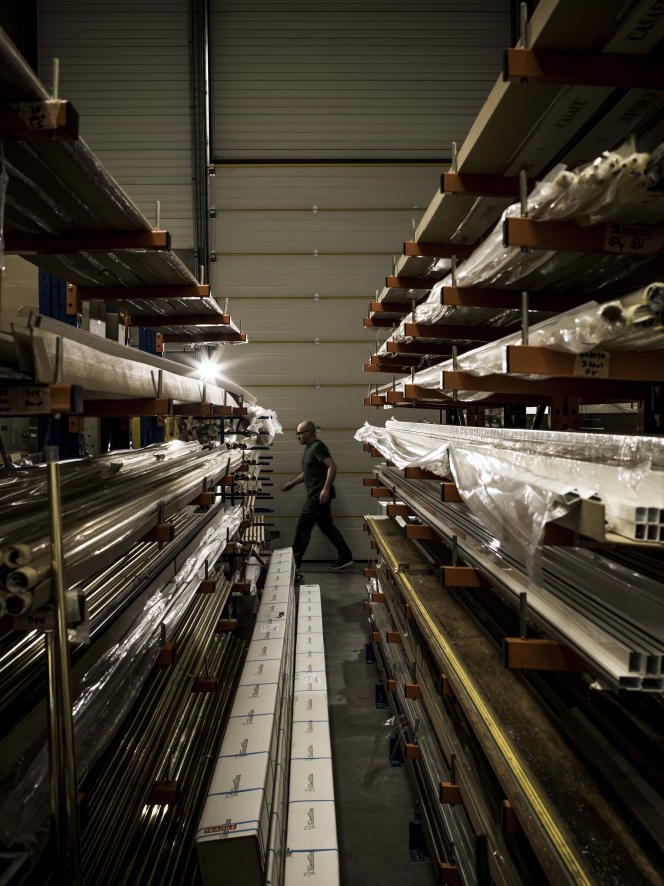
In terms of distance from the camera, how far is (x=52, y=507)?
4.11 feet

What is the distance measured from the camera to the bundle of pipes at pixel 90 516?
1185 mm

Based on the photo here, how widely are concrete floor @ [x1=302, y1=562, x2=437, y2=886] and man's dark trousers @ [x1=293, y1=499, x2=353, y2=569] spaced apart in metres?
1.95

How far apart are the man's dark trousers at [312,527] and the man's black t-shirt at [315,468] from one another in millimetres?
149

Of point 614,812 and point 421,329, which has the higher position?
point 421,329

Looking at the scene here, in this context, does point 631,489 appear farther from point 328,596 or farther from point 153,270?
point 328,596

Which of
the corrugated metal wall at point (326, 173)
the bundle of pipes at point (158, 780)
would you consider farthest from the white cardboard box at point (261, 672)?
the corrugated metal wall at point (326, 173)

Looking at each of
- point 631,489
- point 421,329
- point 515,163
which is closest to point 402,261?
point 421,329

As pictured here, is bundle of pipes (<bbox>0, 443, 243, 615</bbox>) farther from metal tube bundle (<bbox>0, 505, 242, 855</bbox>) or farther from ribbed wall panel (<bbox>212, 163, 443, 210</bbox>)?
ribbed wall panel (<bbox>212, 163, 443, 210</bbox>)

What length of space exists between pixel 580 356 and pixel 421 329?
2.02 metres

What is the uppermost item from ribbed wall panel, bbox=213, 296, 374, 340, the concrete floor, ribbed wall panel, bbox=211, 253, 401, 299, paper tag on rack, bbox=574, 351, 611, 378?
ribbed wall panel, bbox=211, 253, 401, 299

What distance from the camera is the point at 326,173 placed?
7.94 meters

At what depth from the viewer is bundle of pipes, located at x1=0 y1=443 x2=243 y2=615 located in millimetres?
1185

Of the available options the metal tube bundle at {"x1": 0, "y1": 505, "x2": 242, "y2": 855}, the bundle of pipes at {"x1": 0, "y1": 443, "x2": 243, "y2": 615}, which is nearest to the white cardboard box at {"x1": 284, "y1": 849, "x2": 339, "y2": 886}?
the metal tube bundle at {"x1": 0, "y1": 505, "x2": 242, "y2": 855}

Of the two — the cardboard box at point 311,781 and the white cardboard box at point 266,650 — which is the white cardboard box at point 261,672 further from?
the cardboard box at point 311,781
